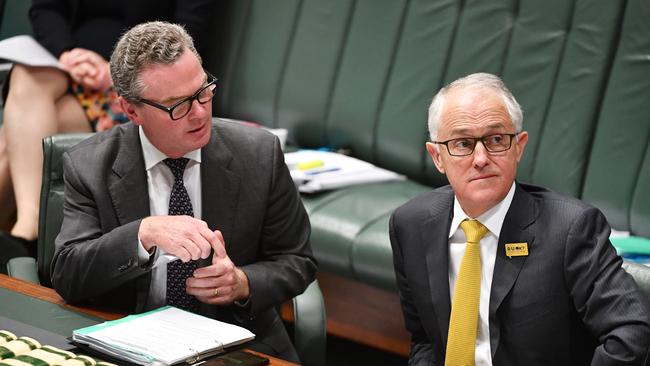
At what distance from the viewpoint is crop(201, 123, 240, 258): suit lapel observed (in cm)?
276

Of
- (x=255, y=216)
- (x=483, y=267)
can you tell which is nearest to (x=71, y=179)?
(x=255, y=216)

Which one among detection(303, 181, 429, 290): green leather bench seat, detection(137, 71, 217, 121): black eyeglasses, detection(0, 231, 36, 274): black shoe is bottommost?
detection(0, 231, 36, 274): black shoe

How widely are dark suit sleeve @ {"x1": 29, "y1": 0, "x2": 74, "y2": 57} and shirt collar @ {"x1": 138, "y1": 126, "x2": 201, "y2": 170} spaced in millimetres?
2088

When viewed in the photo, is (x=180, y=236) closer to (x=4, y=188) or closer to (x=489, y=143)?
(x=489, y=143)

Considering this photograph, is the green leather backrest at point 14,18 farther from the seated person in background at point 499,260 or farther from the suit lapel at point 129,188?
the seated person in background at point 499,260

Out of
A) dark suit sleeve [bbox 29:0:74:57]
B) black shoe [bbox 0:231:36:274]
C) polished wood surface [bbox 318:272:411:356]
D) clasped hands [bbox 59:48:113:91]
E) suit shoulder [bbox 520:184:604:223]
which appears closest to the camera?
suit shoulder [bbox 520:184:604:223]

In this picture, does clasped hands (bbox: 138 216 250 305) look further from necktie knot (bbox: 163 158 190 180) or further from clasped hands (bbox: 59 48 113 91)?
clasped hands (bbox: 59 48 113 91)

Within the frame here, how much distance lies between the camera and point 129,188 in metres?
2.72

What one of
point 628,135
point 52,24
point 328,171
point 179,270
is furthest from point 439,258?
point 52,24

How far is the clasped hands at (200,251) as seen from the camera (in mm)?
2422

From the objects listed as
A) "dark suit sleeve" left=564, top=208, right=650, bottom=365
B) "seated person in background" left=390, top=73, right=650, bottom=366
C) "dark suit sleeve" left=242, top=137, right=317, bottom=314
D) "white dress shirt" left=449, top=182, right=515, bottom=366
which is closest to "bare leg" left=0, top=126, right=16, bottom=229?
"dark suit sleeve" left=242, top=137, right=317, bottom=314

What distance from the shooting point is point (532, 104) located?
13.8 ft

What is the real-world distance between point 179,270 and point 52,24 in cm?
240

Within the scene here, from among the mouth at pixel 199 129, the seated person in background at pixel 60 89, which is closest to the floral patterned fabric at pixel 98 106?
the seated person in background at pixel 60 89
